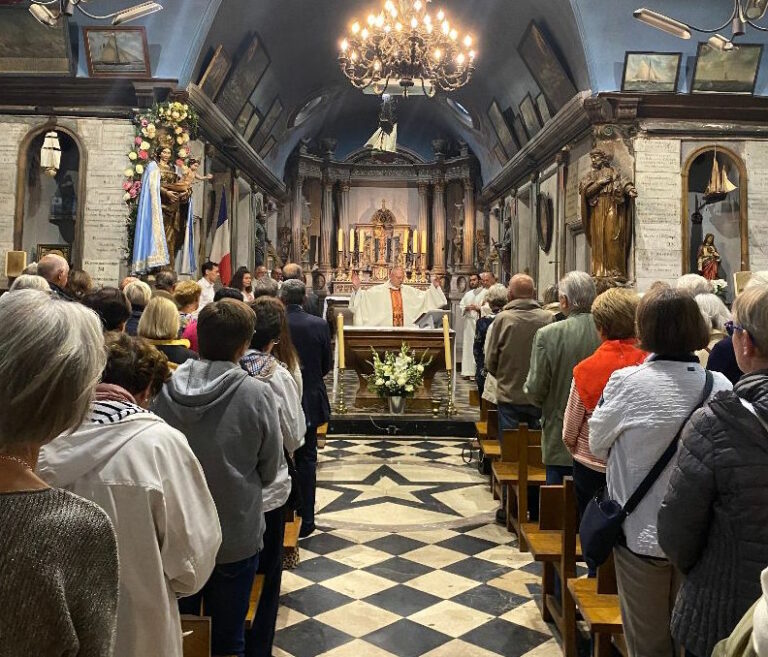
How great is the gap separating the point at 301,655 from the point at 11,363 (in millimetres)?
2670

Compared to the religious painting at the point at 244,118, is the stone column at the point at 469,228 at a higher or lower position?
lower

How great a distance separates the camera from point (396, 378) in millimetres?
8914

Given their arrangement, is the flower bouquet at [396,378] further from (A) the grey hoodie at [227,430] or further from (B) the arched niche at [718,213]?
(A) the grey hoodie at [227,430]

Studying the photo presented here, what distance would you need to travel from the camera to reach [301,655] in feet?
10.9

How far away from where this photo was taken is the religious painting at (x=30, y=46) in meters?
9.12

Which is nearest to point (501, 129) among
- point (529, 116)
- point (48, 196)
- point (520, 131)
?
point (520, 131)

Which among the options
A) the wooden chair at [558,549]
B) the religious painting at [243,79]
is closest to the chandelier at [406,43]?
the religious painting at [243,79]

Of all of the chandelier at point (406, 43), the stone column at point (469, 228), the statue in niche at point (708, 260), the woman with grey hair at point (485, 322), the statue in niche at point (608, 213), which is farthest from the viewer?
the stone column at point (469, 228)

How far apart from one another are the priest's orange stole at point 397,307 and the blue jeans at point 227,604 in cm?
797

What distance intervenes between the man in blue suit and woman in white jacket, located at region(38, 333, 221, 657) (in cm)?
309

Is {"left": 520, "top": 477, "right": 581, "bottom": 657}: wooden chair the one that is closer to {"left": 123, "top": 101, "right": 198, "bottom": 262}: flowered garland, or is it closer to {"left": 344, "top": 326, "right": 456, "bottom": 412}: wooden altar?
{"left": 344, "top": 326, "right": 456, "bottom": 412}: wooden altar

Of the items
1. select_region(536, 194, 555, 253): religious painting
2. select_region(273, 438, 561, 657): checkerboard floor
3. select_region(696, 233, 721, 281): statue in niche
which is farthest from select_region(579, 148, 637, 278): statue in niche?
select_region(273, 438, 561, 657): checkerboard floor

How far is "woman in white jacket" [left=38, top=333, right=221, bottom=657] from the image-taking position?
1660 mm

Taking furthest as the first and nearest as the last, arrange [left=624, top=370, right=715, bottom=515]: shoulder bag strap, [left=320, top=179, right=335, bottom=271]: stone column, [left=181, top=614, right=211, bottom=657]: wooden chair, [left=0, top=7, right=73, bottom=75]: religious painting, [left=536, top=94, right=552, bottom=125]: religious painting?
[left=320, top=179, right=335, bottom=271]: stone column, [left=536, top=94, right=552, bottom=125]: religious painting, [left=0, top=7, right=73, bottom=75]: religious painting, [left=624, top=370, right=715, bottom=515]: shoulder bag strap, [left=181, top=614, right=211, bottom=657]: wooden chair
